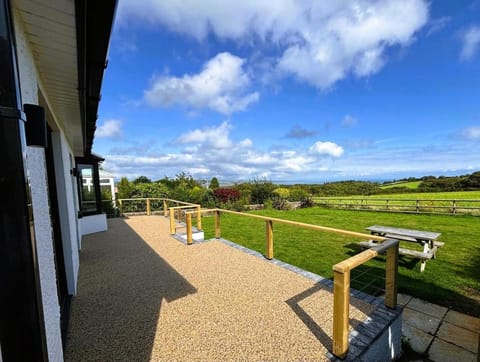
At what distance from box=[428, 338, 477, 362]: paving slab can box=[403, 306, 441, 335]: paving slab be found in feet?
0.66

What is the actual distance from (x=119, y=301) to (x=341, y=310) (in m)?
2.86

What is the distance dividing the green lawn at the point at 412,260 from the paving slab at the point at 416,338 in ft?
3.01

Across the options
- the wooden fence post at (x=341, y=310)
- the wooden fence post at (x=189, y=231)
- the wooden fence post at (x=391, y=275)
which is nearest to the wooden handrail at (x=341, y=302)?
the wooden fence post at (x=341, y=310)

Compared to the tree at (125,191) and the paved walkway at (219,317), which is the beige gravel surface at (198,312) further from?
the tree at (125,191)

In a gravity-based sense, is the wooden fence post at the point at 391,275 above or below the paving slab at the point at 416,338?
above

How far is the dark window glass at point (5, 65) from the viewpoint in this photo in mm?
706

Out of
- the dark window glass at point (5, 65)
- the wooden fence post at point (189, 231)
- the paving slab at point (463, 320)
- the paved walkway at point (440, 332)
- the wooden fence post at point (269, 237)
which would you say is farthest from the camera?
the wooden fence post at point (189, 231)

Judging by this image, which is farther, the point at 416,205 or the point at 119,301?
the point at 416,205

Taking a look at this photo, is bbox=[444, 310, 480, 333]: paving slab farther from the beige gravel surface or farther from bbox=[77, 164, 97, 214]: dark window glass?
bbox=[77, 164, 97, 214]: dark window glass

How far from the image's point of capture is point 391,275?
254 centimetres

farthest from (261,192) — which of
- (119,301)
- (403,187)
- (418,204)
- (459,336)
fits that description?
(403,187)

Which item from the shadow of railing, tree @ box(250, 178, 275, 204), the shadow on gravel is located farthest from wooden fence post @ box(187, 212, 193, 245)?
tree @ box(250, 178, 275, 204)

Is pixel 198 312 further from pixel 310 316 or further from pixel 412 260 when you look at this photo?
pixel 412 260

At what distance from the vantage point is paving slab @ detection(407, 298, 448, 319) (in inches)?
120
